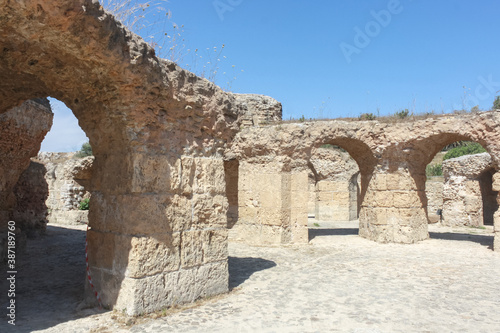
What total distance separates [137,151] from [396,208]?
843 cm

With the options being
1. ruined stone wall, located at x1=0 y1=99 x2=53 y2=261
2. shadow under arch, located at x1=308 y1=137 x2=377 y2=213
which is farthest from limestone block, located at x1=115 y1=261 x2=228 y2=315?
shadow under arch, located at x1=308 y1=137 x2=377 y2=213

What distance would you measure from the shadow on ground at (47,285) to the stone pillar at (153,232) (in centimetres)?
54

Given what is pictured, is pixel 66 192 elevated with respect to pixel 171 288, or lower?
elevated

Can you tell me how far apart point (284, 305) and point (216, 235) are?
123 cm

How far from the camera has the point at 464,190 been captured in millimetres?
14711

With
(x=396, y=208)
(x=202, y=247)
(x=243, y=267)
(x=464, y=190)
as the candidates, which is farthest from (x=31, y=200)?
(x=464, y=190)

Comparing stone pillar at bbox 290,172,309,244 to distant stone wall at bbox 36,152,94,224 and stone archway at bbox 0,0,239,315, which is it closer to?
stone archway at bbox 0,0,239,315

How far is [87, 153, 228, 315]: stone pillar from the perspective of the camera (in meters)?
4.10

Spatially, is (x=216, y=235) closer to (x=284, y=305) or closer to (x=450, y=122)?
(x=284, y=305)

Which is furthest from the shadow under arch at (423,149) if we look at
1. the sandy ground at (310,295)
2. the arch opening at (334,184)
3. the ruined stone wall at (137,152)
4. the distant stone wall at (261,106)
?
the ruined stone wall at (137,152)

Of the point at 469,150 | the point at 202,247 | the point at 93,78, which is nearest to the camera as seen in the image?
the point at 93,78

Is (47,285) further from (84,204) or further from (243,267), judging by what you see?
(84,204)

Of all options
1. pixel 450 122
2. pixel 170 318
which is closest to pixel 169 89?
pixel 170 318

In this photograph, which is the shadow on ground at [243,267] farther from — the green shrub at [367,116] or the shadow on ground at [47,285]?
the green shrub at [367,116]
